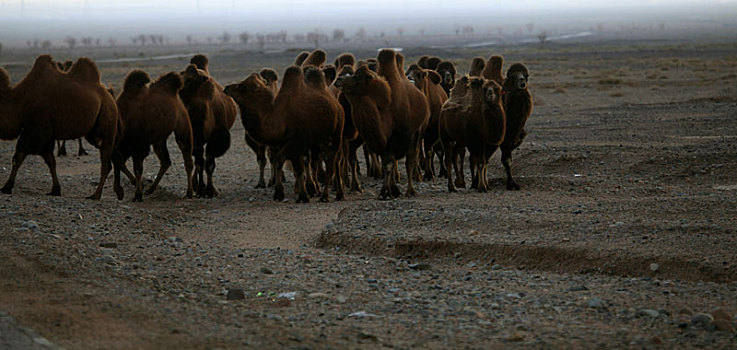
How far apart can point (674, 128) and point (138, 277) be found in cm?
1743

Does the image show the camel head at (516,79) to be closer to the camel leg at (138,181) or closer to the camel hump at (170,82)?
the camel hump at (170,82)

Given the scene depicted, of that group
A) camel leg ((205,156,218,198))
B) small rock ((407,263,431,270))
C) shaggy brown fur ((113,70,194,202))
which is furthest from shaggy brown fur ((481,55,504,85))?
small rock ((407,263,431,270))

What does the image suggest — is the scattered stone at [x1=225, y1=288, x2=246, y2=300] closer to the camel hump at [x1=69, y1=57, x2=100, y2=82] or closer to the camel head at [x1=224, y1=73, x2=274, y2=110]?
the camel head at [x1=224, y1=73, x2=274, y2=110]

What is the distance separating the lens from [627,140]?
66.7ft

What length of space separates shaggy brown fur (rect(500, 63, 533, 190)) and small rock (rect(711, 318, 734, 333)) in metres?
7.30

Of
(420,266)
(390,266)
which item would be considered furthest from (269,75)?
(420,266)

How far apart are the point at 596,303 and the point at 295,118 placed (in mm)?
6767

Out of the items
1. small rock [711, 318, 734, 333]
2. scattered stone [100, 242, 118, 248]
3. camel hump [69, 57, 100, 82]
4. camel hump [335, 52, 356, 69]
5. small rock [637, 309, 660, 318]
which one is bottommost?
scattered stone [100, 242, 118, 248]

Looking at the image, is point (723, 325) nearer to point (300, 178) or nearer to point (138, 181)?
point (300, 178)

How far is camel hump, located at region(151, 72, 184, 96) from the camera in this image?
13.7 meters

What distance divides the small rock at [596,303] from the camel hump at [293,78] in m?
7.15

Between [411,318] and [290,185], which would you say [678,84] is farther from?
[411,318]

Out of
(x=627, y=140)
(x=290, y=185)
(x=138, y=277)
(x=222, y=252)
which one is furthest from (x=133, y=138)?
(x=627, y=140)

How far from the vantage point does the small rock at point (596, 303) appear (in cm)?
741
